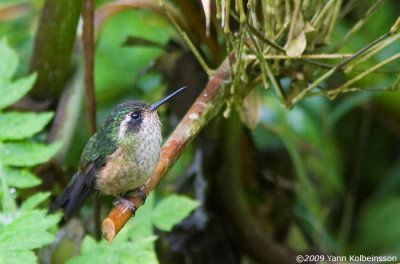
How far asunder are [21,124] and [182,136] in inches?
30.4

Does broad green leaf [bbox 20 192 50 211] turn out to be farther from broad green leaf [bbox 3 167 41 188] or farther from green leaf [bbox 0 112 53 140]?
green leaf [bbox 0 112 53 140]

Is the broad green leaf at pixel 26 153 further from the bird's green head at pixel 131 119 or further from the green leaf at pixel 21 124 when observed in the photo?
the bird's green head at pixel 131 119

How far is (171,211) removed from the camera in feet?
8.80

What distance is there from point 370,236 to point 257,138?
79 cm

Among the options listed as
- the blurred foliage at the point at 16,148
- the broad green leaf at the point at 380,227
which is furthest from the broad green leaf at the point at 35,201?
the broad green leaf at the point at 380,227

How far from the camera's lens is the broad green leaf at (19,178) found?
262 centimetres

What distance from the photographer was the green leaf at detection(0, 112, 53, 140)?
2613mm

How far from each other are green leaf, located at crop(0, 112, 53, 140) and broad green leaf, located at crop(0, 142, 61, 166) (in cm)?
7

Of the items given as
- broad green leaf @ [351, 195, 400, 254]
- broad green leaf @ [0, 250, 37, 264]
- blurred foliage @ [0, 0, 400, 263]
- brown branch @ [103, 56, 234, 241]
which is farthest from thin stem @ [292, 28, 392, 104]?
broad green leaf @ [351, 195, 400, 254]

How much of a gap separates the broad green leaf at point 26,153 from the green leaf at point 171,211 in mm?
440

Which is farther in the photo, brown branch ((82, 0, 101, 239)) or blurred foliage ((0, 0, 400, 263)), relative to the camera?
brown branch ((82, 0, 101, 239))

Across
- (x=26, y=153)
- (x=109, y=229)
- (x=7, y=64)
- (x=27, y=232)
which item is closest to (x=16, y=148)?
(x=26, y=153)

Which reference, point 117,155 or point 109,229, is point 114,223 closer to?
point 109,229

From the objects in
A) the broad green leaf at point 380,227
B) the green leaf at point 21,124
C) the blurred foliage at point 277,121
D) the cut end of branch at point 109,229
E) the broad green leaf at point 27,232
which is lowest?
the broad green leaf at point 380,227
